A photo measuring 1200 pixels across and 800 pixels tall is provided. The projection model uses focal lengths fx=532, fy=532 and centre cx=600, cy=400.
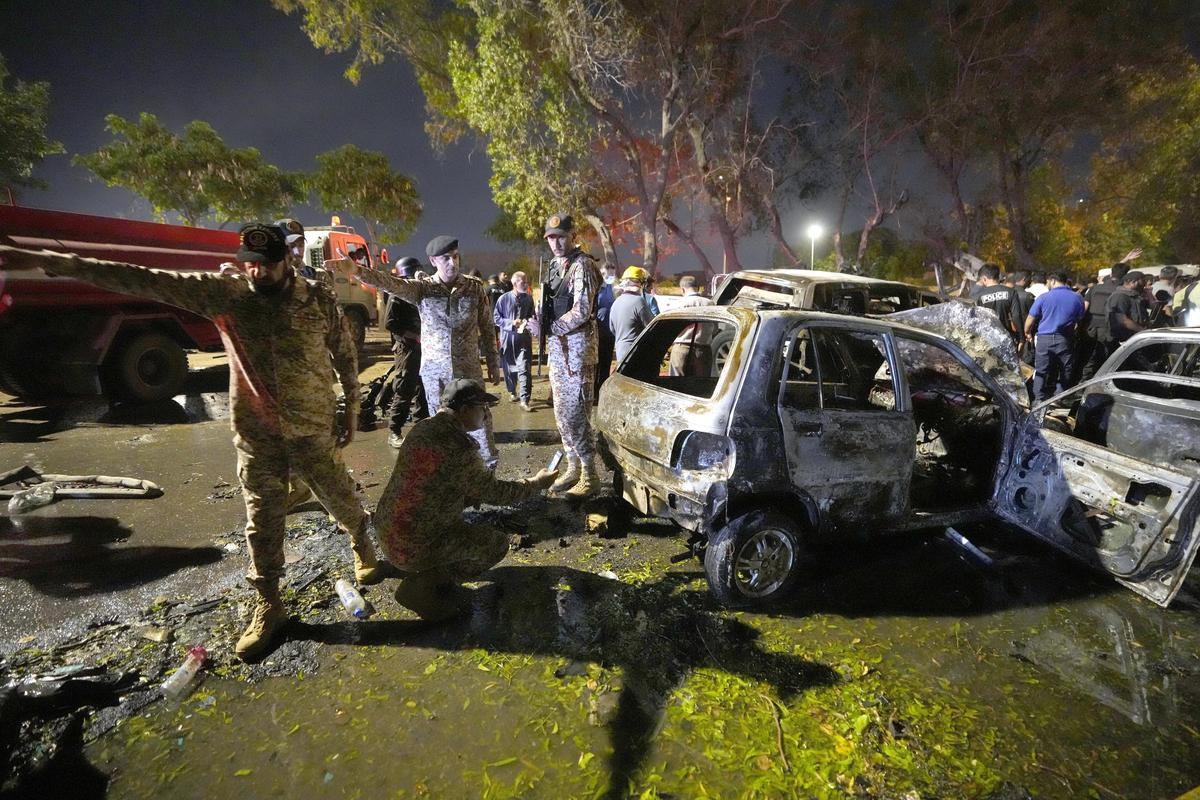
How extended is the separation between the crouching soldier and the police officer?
3251 mm

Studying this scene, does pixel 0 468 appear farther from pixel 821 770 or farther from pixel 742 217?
pixel 742 217

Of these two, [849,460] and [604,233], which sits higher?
[604,233]

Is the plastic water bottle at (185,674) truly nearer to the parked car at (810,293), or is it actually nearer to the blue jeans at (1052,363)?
the parked car at (810,293)

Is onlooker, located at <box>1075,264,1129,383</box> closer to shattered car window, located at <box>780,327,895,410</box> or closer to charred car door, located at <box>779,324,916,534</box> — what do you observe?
shattered car window, located at <box>780,327,895,410</box>

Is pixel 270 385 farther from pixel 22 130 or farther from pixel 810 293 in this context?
pixel 22 130

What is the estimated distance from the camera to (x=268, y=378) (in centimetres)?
264

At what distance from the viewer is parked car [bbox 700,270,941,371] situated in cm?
566

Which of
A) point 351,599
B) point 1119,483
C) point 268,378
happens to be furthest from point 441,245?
point 1119,483

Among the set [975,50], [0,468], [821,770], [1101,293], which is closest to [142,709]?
[821,770]

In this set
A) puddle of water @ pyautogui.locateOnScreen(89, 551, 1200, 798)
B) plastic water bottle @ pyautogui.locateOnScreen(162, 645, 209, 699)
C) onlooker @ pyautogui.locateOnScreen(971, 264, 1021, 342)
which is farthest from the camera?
onlooker @ pyautogui.locateOnScreen(971, 264, 1021, 342)

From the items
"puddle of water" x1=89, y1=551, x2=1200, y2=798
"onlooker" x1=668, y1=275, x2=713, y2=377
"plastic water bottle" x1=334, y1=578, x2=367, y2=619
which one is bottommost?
"puddle of water" x1=89, y1=551, x2=1200, y2=798

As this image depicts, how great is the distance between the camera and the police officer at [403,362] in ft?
19.4

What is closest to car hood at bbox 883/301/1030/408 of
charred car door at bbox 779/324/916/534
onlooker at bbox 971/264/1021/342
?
charred car door at bbox 779/324/916/534

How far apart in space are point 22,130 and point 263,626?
1037 inches
